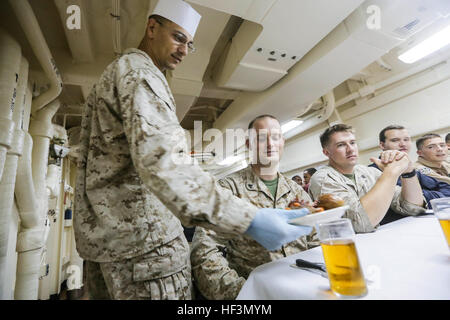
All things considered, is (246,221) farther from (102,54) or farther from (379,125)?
(379,125)

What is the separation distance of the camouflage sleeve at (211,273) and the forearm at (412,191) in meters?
1.60

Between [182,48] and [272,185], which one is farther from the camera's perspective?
[272,185]

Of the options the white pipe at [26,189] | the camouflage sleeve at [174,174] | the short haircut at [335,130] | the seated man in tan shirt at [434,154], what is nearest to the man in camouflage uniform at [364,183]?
the short haircut at [335,130]

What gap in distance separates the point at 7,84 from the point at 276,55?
241 centimetres

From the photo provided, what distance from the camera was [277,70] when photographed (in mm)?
2684

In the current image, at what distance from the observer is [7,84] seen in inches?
59.5

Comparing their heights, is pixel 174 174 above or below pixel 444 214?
above

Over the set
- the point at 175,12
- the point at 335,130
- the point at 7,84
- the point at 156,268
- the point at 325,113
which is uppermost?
the point at 325,113

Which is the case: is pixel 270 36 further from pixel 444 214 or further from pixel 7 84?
pixel 7 84

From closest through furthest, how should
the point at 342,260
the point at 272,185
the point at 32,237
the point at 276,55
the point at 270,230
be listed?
the point at 342,260 < the point at 270,230 < the point at 272,185 < the point at 32,237 < the point at 276,55

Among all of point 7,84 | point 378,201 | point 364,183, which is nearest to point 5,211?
point 7,84

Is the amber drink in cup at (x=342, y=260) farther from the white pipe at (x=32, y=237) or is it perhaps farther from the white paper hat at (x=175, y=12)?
the white pipe at (x=32, y=237)

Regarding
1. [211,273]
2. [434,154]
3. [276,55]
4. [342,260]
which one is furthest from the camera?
[434,154]

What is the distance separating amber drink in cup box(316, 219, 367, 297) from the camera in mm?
585
